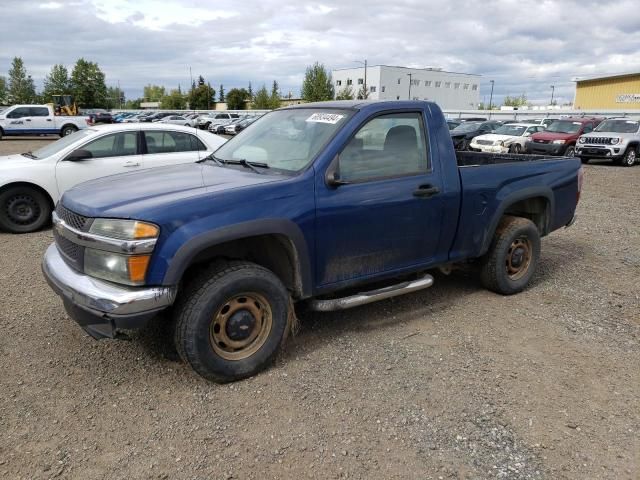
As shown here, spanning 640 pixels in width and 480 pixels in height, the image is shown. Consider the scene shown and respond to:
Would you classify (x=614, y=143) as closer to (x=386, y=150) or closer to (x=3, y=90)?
(x=386, y=150)

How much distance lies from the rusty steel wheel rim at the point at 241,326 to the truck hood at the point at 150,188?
74 cm

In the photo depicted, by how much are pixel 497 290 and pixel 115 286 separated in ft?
11.6

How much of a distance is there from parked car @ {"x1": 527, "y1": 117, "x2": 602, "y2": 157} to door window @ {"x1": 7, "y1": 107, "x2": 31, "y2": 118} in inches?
993

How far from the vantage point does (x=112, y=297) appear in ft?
9.64

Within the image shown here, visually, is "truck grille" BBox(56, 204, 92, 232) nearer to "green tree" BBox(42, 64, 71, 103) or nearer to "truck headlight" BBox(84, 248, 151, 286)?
"truck headlight" BBox(84, 248, 151, 286)

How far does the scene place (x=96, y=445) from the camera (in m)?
2.79

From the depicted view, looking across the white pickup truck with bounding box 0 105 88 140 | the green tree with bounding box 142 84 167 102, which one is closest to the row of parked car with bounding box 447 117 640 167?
the white pickup truck with bounding box 0 105 88 140

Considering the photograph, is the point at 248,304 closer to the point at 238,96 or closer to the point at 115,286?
the point at 115,286

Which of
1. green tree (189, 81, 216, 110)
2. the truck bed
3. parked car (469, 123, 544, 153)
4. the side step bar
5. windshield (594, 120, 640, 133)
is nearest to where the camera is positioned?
the side step bar

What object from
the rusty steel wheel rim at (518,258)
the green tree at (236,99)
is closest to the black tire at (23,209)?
the rusty steel wheel rim at (518,258)

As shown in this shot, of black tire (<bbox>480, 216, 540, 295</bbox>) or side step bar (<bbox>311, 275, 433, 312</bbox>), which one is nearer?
side step bar (<bbox>311, 275, 433, 312</bbox>)

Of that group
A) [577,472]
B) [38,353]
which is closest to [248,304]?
[38,353]

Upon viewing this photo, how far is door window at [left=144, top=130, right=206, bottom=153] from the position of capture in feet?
26.4

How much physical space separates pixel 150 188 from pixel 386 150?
5.84 feet
